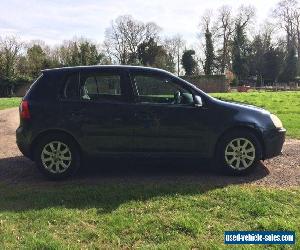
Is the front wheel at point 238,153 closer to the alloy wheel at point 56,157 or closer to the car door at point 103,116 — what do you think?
the car door at point 103,116

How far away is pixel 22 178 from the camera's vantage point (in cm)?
735

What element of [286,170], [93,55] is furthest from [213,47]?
[286,170]

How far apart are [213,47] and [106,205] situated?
232 ft

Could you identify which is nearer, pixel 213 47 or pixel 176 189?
pixel 176 189

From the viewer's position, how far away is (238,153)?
715 centimetres

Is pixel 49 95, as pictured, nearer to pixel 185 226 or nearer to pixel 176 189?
pixel 176 189

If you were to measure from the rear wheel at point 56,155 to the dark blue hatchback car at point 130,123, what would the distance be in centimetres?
2

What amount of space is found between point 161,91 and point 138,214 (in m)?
2.40

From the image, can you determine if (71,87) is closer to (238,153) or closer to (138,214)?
(138,214)

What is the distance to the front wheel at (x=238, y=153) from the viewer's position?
281 inches

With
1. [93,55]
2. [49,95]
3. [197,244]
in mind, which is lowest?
[197,244]

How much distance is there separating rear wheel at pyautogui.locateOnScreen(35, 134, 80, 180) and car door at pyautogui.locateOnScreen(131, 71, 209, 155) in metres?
1.05

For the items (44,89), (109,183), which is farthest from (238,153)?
(44,89)

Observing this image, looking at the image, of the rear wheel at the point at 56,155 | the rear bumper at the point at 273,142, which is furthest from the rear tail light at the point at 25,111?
the rear bumper at the point at 273,142
